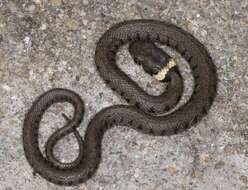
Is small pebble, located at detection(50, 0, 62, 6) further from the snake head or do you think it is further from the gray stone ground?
the snake head

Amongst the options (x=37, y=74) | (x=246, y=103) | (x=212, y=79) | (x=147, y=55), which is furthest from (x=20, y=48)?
(x=246, y=103)

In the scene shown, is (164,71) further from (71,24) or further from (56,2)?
(56,2)

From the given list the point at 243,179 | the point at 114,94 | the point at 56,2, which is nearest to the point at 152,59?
the point at 114,94

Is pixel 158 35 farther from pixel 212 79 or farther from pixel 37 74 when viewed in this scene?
pixel 37 74

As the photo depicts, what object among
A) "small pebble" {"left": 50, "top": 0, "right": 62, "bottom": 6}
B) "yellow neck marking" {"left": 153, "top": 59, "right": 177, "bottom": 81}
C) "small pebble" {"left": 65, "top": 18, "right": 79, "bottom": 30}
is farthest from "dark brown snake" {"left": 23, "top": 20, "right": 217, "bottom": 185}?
"small pebble" {"left": 50, "top": 0, "right": 62, "bottom": 6}

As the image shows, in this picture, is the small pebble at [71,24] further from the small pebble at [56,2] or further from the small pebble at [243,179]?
the small pebble at [243,179]

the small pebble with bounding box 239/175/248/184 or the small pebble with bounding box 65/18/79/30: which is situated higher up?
the small pebble with bounding box 65/18/79/30

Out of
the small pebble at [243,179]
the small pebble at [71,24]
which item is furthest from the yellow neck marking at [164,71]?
the small pebble at [243,179]
